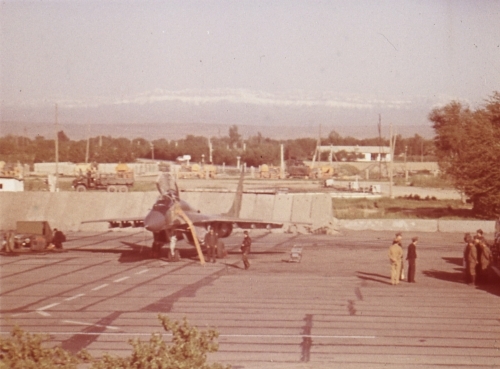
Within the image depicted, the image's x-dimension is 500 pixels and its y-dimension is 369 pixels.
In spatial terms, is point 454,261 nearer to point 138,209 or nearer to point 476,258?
point 476,258

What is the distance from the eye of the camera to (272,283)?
22266 mm

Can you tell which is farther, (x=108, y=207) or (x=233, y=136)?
(x=233, y=136)

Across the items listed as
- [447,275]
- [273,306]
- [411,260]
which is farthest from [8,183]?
[273,306]

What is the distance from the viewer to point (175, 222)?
2700 cm

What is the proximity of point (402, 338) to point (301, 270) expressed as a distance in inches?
421

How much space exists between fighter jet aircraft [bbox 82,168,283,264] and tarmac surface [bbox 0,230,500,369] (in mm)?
1009

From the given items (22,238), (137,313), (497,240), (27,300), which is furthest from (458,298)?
(22,238)

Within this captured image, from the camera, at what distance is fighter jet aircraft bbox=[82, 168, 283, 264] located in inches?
1034

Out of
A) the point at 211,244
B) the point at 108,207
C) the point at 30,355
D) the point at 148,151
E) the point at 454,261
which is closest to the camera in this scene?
the point at 30,355

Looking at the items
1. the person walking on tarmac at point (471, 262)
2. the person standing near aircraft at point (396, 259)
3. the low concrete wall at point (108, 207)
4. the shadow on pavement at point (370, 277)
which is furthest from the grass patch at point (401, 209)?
the person standing near aircraft at point (396, 259)

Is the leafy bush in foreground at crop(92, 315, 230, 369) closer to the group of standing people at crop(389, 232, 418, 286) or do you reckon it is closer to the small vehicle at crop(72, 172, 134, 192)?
the group of standing people at crop(389, 232, 418, 286)

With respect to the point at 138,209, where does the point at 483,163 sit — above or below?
above

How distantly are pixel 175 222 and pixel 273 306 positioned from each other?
9.54 m

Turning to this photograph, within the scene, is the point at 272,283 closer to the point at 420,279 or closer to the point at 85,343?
the point at 420,279
